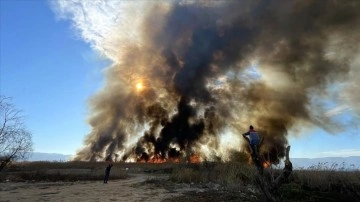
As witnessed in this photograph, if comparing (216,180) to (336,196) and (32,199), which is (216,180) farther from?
(32,199)

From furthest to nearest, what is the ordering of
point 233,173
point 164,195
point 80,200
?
1. point 233,173
2. point 164,195
3. point 80,200

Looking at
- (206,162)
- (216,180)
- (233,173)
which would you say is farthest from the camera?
(206,162)

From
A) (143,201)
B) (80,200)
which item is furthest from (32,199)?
(143,201)

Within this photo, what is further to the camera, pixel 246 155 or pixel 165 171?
pixel 165 171

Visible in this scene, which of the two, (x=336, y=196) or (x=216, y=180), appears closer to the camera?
(x=336, y=196)

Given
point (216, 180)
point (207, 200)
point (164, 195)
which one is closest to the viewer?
point (207, 200)

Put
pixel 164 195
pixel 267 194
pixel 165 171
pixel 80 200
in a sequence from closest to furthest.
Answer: pixel 267 194 → pixel 80 200 → pixel 164 195 → pixel 165 171

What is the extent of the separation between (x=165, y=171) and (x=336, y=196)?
35.9 metres

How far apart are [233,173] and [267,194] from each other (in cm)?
1271

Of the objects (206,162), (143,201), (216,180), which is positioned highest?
(206,162)

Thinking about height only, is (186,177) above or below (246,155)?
below

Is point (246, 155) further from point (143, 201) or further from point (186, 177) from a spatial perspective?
point (143, 201)

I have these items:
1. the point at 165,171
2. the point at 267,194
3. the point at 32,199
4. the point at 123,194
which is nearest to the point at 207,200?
the point at 267,194

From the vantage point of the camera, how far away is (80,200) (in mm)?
21922
